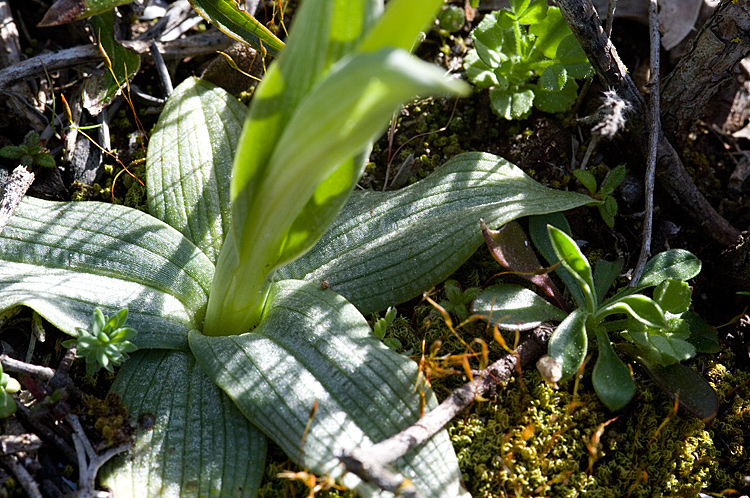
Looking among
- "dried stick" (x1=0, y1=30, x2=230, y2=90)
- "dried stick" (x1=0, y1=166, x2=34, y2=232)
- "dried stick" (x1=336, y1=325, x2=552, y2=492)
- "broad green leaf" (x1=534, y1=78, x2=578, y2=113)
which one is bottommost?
"dried stick" (x1=336, y1=325, x2=552, y2=492)

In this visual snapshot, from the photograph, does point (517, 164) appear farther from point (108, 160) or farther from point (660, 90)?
point (108, 160)

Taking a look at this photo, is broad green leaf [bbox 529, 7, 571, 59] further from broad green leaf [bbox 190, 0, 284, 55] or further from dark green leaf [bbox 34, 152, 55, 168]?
dark green leaf [bbox 34, 152, 55, 168]

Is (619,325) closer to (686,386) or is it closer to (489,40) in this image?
(686,386)

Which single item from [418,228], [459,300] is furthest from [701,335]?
[418,228]

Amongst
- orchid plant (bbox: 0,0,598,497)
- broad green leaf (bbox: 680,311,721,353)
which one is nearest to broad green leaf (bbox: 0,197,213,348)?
orchid plant (bbox: 0,0,598,497)

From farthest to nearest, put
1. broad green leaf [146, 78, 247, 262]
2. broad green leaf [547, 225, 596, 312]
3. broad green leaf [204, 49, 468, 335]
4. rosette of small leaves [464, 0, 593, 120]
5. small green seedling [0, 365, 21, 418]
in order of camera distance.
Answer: rosette of small leaves [464, 0, 593, 120] < broad green leaf [146, 78, 247, 262] < broad green leaf [547, 225, 596, 312] < small green seedling [0, 365, 21, 418] < broad green leaf [204, 49, 468, 335]

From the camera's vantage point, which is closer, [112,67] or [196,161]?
[196,161]

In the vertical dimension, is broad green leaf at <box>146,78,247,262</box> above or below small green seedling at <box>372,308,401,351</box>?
above
